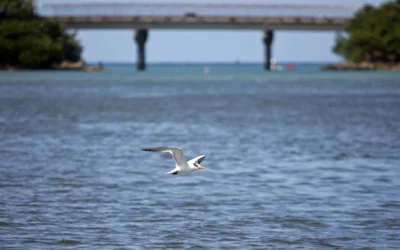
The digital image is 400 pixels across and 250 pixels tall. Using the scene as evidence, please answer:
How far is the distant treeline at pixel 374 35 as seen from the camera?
163 m

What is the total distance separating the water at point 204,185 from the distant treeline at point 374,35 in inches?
4636

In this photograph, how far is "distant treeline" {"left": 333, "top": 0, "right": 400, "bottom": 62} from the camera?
6417 inches

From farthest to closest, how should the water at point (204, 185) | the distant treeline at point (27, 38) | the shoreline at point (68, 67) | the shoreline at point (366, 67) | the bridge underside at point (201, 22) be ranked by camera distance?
the bridge underside at point (201, 22) → the shoreline at point (366, 67) → the shoreline at point (68, 67) → the distant treeline at point (27, 38) → the water at point (204, 185)

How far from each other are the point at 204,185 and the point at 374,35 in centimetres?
14435

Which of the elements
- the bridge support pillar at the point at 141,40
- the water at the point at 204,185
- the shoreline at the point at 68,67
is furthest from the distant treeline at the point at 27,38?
the water at the point at 204,185

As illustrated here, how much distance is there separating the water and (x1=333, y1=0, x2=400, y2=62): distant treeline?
386 ft

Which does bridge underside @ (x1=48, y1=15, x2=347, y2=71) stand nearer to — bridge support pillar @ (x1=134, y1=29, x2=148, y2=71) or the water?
bridge support pillar @ (x1=134, y1=29, x2=148, y2=71)

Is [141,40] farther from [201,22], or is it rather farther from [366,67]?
[366,67]

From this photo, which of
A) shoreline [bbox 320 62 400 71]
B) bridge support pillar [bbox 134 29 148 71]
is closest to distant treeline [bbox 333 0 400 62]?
shoreline [bbox 320 62 400 71]

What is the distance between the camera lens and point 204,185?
949 inches

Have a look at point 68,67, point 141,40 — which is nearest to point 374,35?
point 141,40

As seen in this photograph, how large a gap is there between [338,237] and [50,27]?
15590 centimetres

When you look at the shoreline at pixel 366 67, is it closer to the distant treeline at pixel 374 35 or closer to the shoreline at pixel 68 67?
the distant treeline at pixel 374 35

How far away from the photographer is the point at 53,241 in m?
17.3
